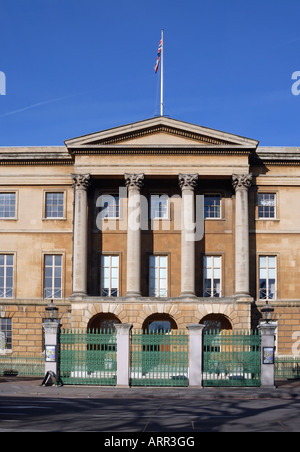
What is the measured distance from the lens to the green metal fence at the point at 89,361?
3195cm

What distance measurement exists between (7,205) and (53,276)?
5.67 meters

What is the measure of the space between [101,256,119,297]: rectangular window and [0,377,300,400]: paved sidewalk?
503 inches

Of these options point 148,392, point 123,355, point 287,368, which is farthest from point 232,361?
point 287,368

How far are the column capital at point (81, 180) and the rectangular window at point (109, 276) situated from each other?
4.90 m

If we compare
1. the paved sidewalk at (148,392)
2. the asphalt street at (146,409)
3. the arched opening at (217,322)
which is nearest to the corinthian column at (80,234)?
the arched opening at (217,322)

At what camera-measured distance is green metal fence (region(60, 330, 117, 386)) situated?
31953 millimetres

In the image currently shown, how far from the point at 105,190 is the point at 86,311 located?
824cm

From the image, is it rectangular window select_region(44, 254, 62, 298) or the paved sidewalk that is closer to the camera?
the paved sidewalk

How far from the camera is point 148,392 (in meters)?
29.5

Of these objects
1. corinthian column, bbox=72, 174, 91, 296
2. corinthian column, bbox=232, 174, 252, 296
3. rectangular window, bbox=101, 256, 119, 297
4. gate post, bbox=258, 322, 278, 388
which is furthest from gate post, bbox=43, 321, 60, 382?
corinthian column, bbox=232, 174, 252, 296

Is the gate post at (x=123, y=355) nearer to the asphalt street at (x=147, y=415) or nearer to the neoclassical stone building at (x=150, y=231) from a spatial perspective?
the asphalt street at (x=147, y=415)

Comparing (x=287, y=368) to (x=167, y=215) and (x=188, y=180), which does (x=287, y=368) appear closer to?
(x=167, y=215)

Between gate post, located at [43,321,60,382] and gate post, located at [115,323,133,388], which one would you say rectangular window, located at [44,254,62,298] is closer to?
gate post, located at [43,321,60,382]

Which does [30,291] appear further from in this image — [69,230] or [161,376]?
[161,376]
